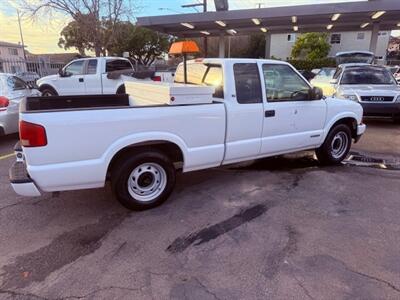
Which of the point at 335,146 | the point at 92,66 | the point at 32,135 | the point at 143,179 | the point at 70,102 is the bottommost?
the point at 335,146

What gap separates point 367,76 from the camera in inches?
408

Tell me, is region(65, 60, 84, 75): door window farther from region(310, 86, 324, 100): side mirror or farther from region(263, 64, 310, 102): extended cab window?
region(310, 86, 324, 100): side mirror

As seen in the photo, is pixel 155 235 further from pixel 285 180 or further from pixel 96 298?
pixel 285 180

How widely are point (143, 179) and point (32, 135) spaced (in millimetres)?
1380

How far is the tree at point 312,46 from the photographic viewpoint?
34.1 meters

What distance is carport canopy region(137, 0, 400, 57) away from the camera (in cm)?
1722

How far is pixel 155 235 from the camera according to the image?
3551 mm

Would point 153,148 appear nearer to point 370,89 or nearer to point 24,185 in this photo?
point 24,185

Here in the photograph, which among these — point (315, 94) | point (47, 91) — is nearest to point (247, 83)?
point (315, 94)

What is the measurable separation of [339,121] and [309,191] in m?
1.84

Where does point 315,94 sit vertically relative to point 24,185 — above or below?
above

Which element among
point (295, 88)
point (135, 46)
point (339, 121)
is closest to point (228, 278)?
point (295, 88)

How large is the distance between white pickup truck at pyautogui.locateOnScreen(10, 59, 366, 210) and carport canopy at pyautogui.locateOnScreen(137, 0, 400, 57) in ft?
45.9

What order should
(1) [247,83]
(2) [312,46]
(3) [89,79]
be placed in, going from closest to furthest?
1. (1) [247,83]
2. (3) [89,79]
3. (2) [312,46]
